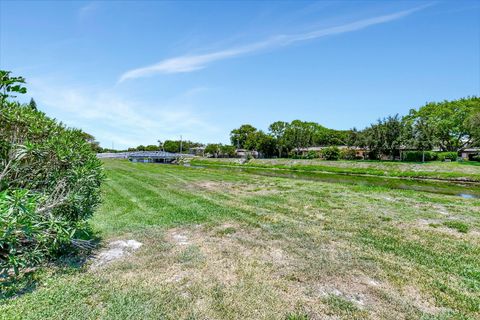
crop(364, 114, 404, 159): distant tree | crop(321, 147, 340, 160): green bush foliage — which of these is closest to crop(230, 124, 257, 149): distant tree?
crop(321, 147, 340, 160): green bush foliage

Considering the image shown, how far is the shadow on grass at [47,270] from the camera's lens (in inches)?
156

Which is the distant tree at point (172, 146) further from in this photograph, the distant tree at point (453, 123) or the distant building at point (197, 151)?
the distant tree at point (453, 123)

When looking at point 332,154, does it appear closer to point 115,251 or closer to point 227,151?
point 227,151

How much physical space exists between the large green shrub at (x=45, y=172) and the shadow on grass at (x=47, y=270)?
0.50 ft

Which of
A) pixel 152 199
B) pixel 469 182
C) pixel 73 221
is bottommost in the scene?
pixel 469 182

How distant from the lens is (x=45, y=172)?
5.10 meters

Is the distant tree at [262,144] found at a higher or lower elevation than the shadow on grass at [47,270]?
higher

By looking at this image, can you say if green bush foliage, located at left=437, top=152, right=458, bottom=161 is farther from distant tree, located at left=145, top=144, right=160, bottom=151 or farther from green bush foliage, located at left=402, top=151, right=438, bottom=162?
distant tree, located at left=145, top=144, right=160, bottom=151

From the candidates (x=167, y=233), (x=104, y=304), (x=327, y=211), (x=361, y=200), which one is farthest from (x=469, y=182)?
(x=104, y=304)

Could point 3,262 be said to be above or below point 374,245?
above

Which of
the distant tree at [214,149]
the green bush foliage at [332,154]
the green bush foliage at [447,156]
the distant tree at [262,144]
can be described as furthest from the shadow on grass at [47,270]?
the distant tree at [214,149]

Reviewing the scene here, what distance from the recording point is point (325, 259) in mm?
5484

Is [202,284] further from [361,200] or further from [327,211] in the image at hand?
[361,200]

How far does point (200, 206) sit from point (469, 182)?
32.7m
